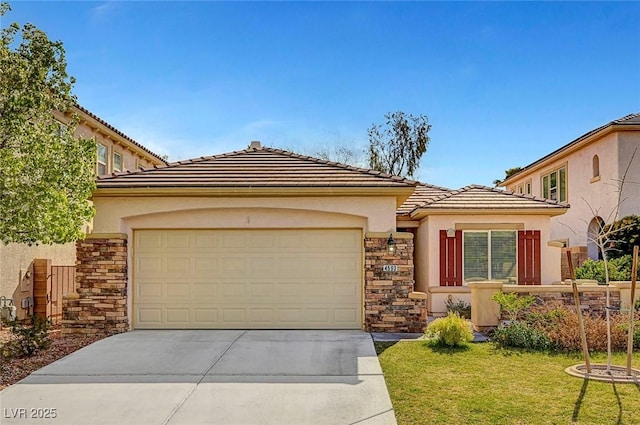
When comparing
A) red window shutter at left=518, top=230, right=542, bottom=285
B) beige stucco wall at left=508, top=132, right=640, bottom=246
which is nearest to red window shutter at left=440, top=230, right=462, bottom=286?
red window shutter at left=518, top=230, right=542, bottom=285

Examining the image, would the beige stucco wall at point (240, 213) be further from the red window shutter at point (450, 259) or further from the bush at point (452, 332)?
the red window shutter at point (450, 259)

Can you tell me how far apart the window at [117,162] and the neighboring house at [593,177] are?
15817 mm

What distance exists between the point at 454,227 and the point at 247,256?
625 cm

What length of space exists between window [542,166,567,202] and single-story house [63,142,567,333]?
13112 millimetres

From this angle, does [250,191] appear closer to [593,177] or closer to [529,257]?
[529,257]

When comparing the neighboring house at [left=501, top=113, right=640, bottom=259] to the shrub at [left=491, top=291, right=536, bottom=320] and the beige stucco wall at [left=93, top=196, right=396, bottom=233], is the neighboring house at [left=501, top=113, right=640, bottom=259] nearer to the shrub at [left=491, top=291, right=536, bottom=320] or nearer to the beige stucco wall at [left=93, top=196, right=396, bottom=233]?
the shrub at [left=491, top=291, right=536, bottom=320]

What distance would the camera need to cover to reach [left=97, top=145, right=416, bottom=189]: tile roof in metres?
12.1

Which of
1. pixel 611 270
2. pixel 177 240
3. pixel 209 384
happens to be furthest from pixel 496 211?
pixel 209 384

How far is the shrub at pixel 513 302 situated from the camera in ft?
37.0

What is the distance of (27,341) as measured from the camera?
32.3 ft

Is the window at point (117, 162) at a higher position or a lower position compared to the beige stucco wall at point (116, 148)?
lower

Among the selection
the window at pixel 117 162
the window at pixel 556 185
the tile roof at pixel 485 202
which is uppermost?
the window at pixel 117 162

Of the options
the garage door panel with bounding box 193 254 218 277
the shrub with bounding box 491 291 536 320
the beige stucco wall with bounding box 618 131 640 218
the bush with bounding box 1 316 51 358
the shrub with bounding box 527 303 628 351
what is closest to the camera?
the bush with bounding box 1 316 51 358

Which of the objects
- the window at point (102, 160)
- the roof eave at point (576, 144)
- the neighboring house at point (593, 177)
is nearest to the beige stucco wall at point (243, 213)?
the neighboring house at point (593, 177)
